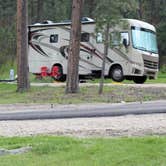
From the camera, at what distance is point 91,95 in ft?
73.2

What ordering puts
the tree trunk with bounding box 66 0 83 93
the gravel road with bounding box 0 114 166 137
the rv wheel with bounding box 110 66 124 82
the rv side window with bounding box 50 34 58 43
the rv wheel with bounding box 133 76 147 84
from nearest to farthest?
1. the gravel road with bounding box 0 114 166 137
2. the tree trunk with bounding box 66 0 83 93
3. the rv wheel with bounding box 110 66 124 82
4. the rv wheel with bounding box 133 76 147 84
5. the rv side window with bounding box 50 34 58 43

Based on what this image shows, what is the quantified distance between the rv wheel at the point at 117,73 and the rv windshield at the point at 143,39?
1.57 meters

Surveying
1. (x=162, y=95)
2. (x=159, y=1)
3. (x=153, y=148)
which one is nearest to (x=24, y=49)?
(x=162, y=95)

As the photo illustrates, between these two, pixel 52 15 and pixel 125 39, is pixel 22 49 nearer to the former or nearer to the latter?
pixel 125 39

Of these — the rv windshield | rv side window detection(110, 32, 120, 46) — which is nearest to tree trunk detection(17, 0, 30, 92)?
rv side window detection(110, 32, 120, 46)

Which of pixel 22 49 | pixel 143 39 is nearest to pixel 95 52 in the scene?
pixel 143 39

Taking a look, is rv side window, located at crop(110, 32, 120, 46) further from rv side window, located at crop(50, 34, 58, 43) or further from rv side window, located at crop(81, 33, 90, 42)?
rv side window, located at crop(50, 34, 58, 43)

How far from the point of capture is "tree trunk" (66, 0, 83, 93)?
75.8ft

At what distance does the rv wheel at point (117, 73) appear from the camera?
3026cm

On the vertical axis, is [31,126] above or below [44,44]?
below

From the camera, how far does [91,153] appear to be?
823cm

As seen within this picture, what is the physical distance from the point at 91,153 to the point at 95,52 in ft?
74.4

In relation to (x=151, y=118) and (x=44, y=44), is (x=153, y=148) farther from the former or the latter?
(x=44, y=44)

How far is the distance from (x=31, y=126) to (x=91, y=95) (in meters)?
9.21
